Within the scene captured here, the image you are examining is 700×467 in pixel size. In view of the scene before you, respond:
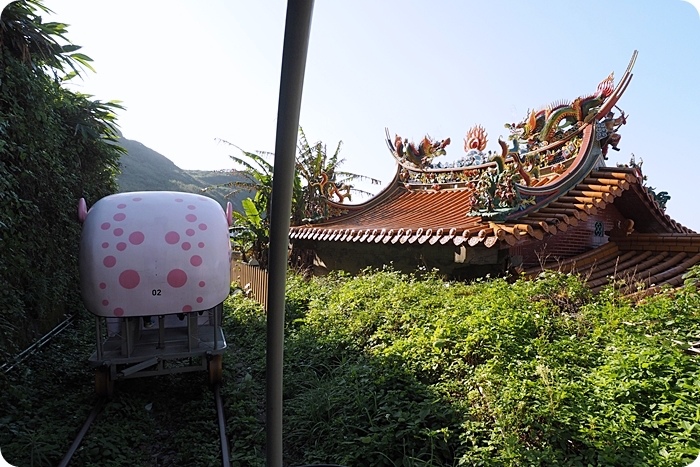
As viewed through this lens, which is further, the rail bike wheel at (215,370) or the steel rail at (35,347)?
the rail bike wheel at (215,370)

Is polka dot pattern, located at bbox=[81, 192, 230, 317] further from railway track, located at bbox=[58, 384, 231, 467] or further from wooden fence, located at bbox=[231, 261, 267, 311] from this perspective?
wooden fence, located at bbox=[231, 261, 267, 311]

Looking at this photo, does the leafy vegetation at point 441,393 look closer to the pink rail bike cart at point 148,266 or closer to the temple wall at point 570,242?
the pink rail bike cart at point 148,266

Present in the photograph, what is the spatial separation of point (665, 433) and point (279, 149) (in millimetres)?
2807

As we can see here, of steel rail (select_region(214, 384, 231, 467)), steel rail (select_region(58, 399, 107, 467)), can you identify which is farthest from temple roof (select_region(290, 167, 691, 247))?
steel rail (select_region(58, 399, 107, 467))

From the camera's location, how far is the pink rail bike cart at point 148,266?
3.53 m

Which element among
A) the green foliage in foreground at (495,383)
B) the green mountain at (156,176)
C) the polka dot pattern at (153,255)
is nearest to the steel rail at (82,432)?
the polka dot pattern at (153,255)

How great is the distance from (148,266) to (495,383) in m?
3.07

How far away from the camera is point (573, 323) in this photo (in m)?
3.67

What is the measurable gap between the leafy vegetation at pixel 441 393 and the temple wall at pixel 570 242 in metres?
0.69

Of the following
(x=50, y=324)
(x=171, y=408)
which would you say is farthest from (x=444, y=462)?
(x=50, y=324)

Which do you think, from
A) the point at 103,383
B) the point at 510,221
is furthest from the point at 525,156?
the point at 103,383

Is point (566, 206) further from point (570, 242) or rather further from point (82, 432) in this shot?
point (82, 432)

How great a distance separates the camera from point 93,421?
3588 millimetres

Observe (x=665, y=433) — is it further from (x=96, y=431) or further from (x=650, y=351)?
(x=96, y=431)
